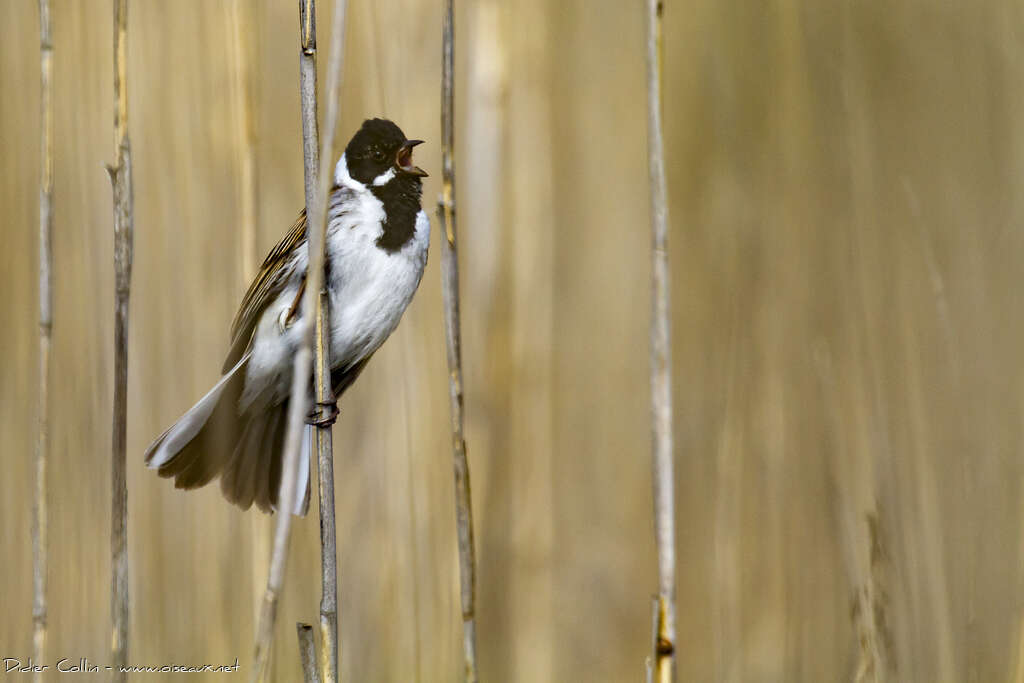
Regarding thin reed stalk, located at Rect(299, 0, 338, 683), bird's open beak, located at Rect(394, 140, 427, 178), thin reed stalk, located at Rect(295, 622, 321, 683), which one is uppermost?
bird's open beak, located at Rect(394, 140, 427, 178)

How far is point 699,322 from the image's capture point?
235cm

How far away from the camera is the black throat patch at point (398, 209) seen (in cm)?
171

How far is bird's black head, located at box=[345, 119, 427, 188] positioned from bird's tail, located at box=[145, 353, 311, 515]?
1.33 ft

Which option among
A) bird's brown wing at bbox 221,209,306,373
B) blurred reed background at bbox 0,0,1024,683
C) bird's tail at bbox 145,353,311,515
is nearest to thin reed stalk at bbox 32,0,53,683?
bird's tail at bbox 145,353,311,515

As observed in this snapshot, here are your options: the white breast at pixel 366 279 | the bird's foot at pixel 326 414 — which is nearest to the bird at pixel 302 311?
the white breast at pixel 366 279

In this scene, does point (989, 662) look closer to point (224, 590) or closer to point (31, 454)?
point (224, 590)

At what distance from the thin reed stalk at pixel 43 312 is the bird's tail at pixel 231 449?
178 mm

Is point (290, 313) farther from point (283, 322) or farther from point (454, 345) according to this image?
point (454, 345)

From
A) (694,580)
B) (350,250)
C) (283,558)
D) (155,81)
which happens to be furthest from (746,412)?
(155,81)

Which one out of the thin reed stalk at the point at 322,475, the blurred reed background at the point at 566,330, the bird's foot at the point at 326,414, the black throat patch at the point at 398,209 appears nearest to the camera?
the thin reed stalk at the point at 322,475

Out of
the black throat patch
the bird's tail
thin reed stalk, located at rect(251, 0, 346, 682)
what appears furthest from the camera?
the black throat patch

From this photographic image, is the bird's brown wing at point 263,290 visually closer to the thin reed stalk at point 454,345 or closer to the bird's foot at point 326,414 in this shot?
the bird's foot at point 326,414

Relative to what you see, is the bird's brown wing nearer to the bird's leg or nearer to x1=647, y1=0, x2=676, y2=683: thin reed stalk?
the bird's leg

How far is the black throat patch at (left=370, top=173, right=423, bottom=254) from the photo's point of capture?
5.60 ft
